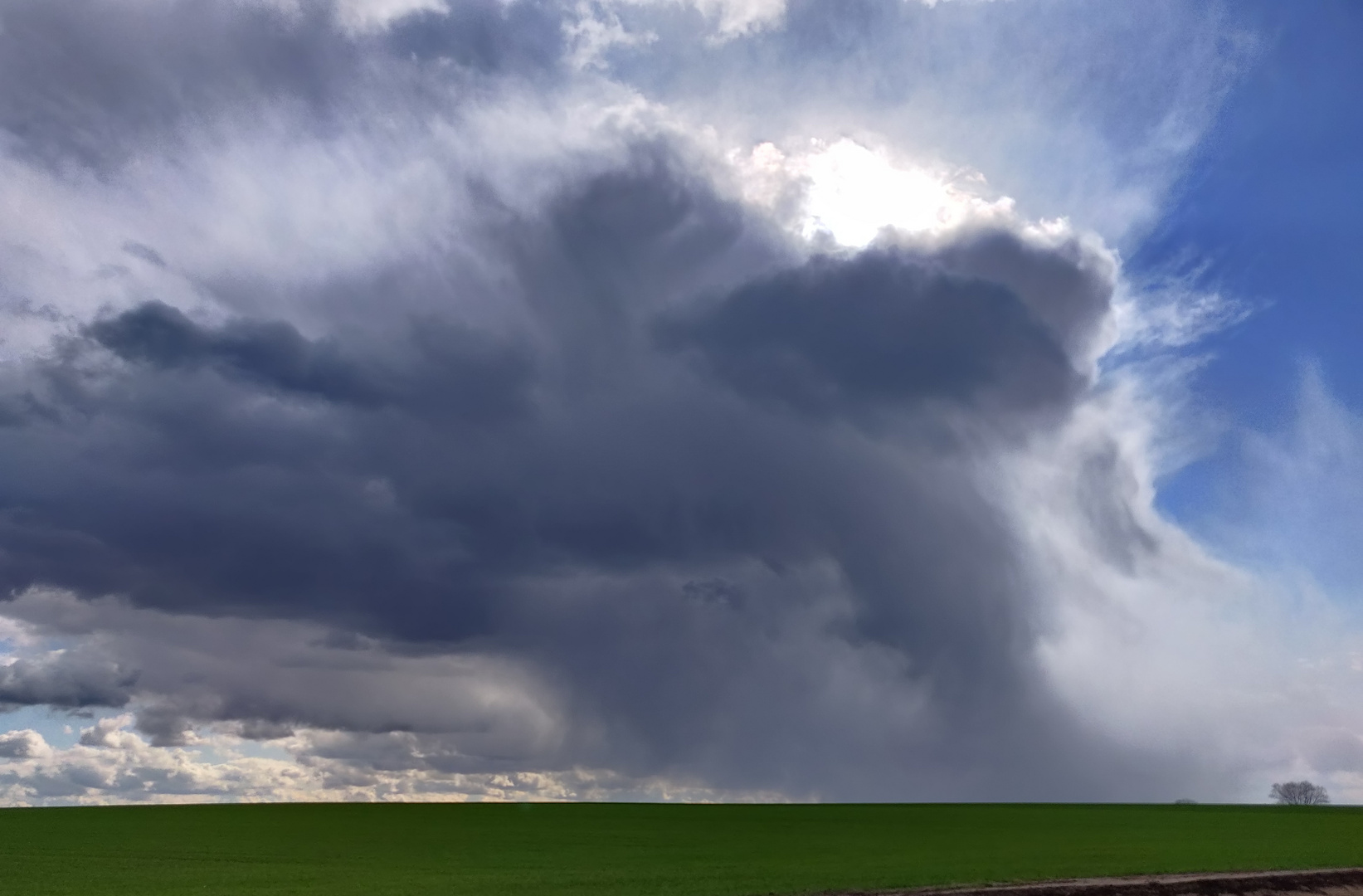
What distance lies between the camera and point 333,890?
51656 millimetres

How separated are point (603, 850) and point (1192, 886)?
43.5 metres

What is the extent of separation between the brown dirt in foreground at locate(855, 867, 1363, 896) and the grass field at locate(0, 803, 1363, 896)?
392cm

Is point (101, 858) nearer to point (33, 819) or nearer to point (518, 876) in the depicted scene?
point (518, 876)

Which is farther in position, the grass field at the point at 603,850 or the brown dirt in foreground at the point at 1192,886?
the grass field at the point at 603,850

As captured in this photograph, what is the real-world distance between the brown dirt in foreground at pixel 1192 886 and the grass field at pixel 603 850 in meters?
3.92

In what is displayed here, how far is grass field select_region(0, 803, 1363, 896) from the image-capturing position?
5497 cm

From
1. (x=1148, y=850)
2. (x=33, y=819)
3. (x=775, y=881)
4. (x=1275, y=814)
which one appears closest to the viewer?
(x=775, y=881)

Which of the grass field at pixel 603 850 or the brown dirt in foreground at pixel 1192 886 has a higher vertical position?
the brown dirt in foreground at pixel 1192 886

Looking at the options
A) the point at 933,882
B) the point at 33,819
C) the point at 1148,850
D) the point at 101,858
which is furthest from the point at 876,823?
the point at 33,819

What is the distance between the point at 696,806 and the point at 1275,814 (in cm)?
9516

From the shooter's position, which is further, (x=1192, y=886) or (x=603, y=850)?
(x=603, y=850)

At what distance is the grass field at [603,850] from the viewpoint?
2164 inches

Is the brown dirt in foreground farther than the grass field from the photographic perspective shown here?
No

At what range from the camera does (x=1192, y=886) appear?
53.8 meters
